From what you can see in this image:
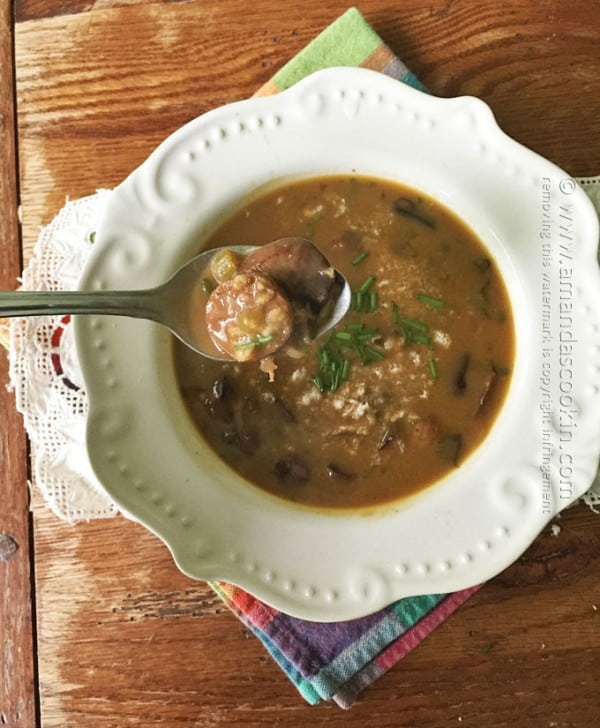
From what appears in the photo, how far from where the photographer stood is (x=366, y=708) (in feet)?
7.00

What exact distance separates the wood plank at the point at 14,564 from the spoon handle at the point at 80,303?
58cm

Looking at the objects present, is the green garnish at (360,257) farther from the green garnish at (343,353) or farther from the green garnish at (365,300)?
the green garnish at (343,353)

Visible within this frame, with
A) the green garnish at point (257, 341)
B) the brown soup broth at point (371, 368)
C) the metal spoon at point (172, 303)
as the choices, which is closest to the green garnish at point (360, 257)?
the brown soup broth at point (371, 368)

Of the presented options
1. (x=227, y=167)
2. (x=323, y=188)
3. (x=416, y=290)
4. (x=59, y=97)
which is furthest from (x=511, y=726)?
(x=59, y=97)

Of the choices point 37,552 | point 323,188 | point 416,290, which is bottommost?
point 37,552

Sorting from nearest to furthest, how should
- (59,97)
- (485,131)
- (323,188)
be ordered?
(485,131)
(323,188)
(59,97)

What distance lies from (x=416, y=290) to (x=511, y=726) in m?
1.24

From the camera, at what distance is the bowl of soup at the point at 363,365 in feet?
6.43

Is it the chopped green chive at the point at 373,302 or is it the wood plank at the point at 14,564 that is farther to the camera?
the wood plank at the point at 14,564

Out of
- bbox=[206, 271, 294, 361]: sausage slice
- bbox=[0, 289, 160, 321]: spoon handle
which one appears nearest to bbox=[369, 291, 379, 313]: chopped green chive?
bbox=[206, 271, 294, 361]: sausage slice

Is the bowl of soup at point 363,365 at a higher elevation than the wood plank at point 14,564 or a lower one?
higher

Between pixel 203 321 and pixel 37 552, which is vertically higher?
pixel 203 321

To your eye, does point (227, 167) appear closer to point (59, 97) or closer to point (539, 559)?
point (59, 97)

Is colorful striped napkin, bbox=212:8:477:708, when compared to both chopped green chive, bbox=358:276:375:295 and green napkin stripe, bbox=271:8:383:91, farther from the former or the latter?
green napkin stripe, bbox=271:8:383:91
